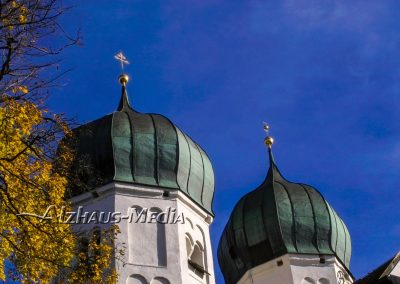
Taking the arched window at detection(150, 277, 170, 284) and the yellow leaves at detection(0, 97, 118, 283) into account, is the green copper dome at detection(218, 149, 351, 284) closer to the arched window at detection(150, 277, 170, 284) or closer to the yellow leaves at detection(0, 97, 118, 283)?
the arched window at detection(150, 277, 170, 284)

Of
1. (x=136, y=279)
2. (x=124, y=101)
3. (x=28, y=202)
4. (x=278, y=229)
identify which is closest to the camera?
(x=28, y=202)

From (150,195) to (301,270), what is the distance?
4.94m

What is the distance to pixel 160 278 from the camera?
18.1 m

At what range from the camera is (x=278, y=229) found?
2288 centimetres

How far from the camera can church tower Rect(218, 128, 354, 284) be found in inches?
883

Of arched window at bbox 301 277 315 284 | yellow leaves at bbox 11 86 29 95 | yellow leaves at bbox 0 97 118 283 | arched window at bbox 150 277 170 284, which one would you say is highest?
arched window at bbox 301 277 315 284

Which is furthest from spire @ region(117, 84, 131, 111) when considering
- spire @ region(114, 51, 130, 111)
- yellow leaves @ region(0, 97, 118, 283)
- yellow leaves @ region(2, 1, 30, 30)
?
yellow leaves @ region(2, 1, 30, 30)

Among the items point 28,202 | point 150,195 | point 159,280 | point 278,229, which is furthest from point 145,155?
point 28,202

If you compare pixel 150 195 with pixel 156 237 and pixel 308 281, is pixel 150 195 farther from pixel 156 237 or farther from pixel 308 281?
pixel 308 281

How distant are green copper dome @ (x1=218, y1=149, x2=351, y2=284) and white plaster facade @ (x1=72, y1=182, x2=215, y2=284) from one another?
9.49 ft

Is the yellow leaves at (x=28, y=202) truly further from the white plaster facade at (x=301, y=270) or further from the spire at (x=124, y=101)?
the white plaster facade at (x=301, y=270)

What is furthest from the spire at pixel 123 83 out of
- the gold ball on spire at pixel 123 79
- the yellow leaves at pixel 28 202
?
the yellow leaves at pixel 28 202

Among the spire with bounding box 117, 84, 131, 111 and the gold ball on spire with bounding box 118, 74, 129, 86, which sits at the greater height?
the gold ball on spire with bounding box 118, 74, 129, 86

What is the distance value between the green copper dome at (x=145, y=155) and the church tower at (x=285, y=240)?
256 cm
